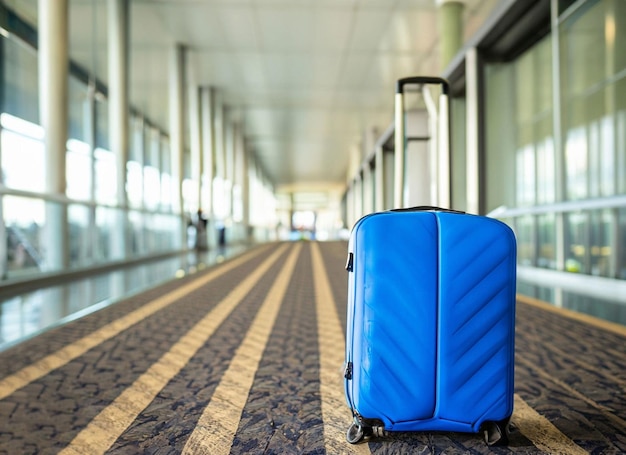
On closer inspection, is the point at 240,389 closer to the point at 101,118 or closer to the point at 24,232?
the point at 24,232

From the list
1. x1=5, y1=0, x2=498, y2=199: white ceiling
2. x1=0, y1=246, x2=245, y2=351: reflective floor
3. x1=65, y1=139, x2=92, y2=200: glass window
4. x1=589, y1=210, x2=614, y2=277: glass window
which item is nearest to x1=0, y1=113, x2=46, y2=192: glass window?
x1=5, y1=0, x2=498, y2=199: white ceiling

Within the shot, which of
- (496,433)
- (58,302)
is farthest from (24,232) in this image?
(496,433)

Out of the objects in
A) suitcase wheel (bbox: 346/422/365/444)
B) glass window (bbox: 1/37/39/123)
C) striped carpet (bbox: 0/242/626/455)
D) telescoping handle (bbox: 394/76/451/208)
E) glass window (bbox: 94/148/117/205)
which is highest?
glass window (bbox: 1/37/39/123)

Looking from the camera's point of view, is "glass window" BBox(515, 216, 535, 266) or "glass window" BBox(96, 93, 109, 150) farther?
"glass window" BBox(96, 93, 109, 150)

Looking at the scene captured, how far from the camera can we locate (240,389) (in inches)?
87.6

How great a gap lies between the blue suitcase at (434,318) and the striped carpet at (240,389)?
0.15 m

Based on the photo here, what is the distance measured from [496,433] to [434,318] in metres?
0.44

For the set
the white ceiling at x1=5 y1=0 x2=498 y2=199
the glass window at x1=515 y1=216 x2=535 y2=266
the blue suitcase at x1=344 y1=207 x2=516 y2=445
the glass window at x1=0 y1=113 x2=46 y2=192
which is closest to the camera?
the blue suitcase at x1=344 y1=207 x2=516 y2=445

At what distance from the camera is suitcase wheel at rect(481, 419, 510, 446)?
1.64 meters

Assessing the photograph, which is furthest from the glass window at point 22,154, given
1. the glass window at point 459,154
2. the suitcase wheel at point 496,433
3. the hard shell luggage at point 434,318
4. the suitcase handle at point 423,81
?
the suitcase wheel at point 496,433

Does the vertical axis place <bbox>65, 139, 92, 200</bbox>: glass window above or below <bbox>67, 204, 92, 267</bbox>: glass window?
above

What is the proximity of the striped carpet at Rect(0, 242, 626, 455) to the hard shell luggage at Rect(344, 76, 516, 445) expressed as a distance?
154 millimetres

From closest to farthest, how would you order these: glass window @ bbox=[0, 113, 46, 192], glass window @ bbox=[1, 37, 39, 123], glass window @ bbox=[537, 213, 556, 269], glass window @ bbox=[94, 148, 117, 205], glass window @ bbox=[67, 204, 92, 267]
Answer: glass window @ bbox=[537, 213, 556, 269], glass window @ bbox=[0, 113, 46, 192], glass window @ bbox=[67, 204, 92, 267], glass window @ bbox=[1, 37, 39, 123], glass window @ bbox=[94, 148, 117, 205]

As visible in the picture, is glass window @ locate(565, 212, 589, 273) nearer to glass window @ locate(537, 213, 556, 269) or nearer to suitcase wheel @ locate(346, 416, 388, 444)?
glass window @ locate(537, 213, 556, 269)
